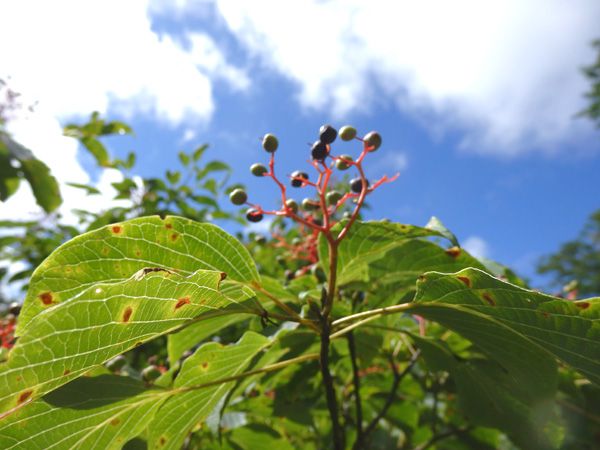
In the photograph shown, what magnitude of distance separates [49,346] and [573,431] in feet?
7.84

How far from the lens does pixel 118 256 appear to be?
931 mm

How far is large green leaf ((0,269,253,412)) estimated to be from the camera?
0.71m

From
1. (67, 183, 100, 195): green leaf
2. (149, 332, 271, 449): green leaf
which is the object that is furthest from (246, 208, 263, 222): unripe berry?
(67, 183, 100, 195): green leaf

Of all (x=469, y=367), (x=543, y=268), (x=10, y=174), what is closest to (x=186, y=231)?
(x=469, y=367)

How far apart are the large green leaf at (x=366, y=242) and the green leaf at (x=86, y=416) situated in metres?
0.54

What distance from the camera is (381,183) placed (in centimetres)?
121

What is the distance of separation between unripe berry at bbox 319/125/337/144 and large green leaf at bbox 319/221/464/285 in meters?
0.21

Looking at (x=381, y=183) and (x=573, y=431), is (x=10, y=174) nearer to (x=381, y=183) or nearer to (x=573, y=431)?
(x=381, y=183)

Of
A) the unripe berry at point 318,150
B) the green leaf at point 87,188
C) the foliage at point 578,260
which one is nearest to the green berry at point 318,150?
the unripe berry at point 318,150

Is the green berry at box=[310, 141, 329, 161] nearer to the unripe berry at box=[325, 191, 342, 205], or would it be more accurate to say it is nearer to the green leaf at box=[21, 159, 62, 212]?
the unripe berry at box=[325, 191, 342, 205]

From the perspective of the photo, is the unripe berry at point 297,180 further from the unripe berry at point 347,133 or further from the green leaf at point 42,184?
the green leaf at point 42,184

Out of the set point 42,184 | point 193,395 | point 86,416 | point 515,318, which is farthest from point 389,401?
point 42,184

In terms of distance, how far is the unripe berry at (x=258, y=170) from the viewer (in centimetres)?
125

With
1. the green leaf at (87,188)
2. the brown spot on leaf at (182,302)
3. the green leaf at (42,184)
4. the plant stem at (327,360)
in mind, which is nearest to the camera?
the brown spot on leaf at (182,302)
